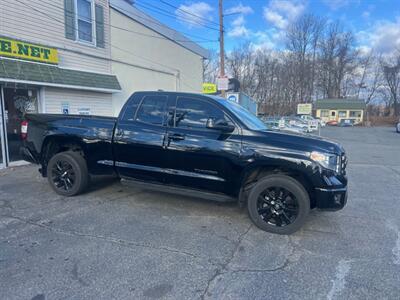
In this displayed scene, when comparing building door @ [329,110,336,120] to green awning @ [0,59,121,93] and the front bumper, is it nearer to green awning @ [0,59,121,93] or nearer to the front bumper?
green awning @ [0,59,121,93]

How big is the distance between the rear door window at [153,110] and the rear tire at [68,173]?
1.46m

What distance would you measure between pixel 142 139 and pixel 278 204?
2.35 metres

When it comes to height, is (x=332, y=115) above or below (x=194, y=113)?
above

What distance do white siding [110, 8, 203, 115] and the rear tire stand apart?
7051 mm

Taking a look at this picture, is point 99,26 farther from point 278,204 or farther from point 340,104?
point 340,104

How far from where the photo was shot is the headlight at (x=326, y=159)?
3.92 meters

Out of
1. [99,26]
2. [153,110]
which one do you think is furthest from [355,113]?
[153,110]

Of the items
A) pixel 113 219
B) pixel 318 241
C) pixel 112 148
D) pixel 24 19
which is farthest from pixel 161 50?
Result: pixel 318 241

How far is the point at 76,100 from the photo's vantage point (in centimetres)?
1015

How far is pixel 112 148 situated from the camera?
5023 millimetres

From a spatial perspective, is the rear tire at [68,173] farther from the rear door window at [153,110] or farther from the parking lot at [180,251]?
the rear door window at [153,110]

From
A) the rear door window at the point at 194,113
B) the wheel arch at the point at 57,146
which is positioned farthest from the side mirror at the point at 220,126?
the wheel arch at the point at 57,146

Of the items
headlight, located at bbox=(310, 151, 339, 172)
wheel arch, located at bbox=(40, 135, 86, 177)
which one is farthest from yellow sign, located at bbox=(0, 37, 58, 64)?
headlight, located at bbox=(310, 151, 339, 172)

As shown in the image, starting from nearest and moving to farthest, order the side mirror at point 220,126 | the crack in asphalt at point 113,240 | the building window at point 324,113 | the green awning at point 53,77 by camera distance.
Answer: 1. the crack in asphalt at point 113,240
2. the side mirror at point 220,126
3. the green awning at point 53,77
4. the building window at point 324,113
